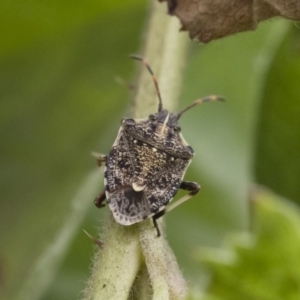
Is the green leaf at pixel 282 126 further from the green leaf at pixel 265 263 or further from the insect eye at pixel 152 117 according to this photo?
the green leaf at pixel 265 263

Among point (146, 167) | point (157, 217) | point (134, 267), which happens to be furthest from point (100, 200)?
point (134, 267)

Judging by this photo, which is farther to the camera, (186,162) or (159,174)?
(186,162)

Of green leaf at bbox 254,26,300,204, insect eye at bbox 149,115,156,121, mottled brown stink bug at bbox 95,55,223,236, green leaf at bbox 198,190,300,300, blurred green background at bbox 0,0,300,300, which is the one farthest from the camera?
blurred green background at bbox 0,0,300,300

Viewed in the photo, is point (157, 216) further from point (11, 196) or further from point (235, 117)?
point (235, 117)

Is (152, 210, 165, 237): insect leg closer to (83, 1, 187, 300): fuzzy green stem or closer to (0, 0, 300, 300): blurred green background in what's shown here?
(83, 1, 187, 300): fuzzy green stem

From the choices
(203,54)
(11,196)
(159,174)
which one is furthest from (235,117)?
(159,174)

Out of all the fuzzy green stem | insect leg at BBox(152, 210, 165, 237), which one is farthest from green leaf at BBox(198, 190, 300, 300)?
insect leg at BBox(152, 210, 165, 237)

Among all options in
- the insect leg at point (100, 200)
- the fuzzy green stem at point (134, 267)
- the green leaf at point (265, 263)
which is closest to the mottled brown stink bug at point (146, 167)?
the insect leg at point (100, 200)
